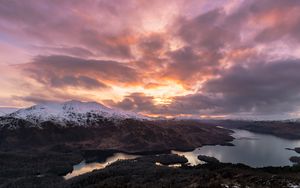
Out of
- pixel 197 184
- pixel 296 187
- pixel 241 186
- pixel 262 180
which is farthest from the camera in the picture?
pixel 197 184

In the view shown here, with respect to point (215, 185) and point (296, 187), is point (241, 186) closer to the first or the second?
Result: point (215, 185)

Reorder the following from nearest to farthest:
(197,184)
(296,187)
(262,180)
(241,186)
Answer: (296,187) < (241,186) < (262,180) < (197,184)

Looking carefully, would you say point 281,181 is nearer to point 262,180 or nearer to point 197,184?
point 262,180

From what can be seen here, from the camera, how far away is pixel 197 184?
199000 millimetres

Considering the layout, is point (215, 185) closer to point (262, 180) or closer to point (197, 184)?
point (197, 184)

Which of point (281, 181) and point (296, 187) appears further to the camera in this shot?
point (281, 181)

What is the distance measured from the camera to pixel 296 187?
155375mm

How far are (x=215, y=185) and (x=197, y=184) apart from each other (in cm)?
1862

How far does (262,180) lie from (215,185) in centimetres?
3063

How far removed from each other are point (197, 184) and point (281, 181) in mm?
52205

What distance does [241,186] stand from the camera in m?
175

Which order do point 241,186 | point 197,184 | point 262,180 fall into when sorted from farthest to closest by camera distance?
point 197,184
point 262,180
point 241,186

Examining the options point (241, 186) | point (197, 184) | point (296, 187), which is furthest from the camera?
point (197, 184)

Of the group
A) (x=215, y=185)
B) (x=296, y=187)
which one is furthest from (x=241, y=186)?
(x=296, y=187)
